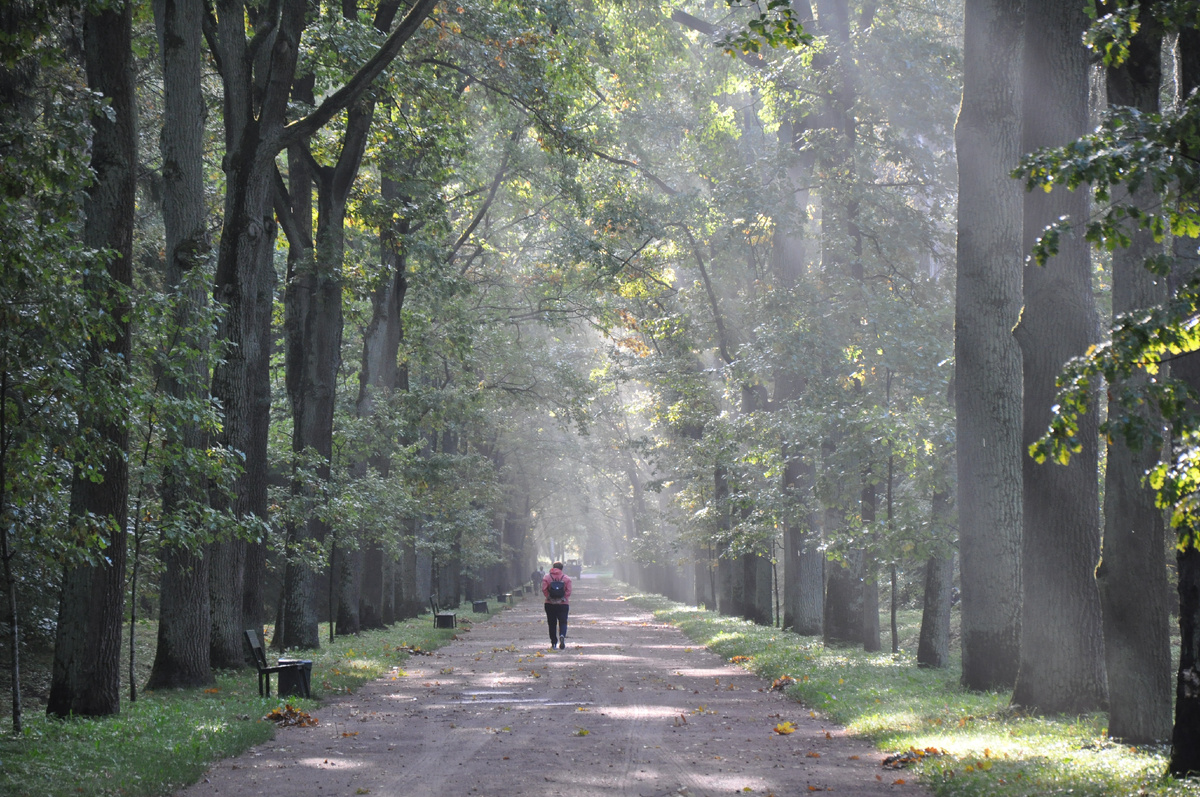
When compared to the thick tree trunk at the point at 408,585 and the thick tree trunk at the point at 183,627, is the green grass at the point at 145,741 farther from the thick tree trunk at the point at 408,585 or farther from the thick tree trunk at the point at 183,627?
the thick tree trunk at the point at 408,585

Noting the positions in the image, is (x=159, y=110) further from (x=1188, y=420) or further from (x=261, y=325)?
(x=1188, y=420)

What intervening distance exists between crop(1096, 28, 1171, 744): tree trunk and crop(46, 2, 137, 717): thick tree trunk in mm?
9076

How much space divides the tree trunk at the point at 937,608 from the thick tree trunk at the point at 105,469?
1149cm

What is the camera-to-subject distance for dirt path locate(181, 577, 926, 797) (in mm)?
7695

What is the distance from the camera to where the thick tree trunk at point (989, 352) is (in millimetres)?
11672

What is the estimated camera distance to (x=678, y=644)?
75.7 feet

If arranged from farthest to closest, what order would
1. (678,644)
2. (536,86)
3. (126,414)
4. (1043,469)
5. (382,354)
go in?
1. (382,354)
2. (678,644)
3. (536,86)
4. (1043,469)
5. (126,414)

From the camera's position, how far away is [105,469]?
10156mm

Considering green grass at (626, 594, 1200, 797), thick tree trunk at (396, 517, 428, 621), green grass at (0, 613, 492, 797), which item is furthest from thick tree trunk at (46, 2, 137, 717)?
thick tree trunk at (396, 517, 428, 621)

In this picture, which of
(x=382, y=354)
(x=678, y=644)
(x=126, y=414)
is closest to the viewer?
(x=126, y=414)

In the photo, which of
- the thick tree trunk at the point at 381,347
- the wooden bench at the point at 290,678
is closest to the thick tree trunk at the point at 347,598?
the thick tree trunk at the point at 381,347

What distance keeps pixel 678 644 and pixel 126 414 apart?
16393 mm

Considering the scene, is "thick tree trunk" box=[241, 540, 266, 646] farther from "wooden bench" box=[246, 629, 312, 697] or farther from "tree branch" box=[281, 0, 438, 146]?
"tree branch" box=[281, 0, 438, 146]

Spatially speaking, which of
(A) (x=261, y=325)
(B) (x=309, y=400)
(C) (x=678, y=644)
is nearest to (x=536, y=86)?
(A) (x=261, y=325)
